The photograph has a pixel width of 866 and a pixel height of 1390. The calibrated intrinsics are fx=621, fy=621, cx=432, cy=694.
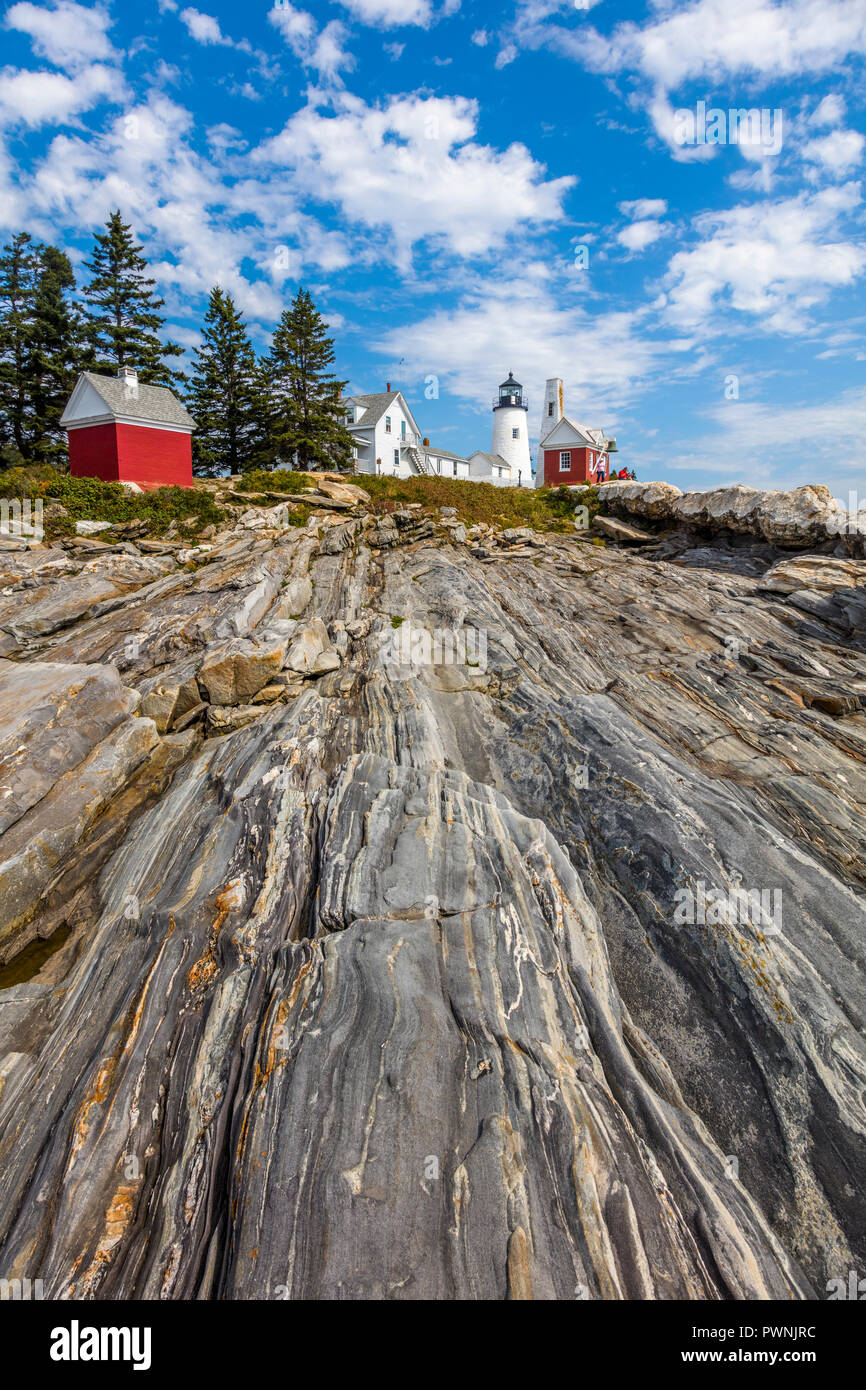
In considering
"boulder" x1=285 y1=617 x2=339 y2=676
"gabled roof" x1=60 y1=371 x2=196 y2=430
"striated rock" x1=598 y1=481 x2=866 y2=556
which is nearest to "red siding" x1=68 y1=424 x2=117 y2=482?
"gabled roof" x1=60 y1=371 x2=196 y2=430

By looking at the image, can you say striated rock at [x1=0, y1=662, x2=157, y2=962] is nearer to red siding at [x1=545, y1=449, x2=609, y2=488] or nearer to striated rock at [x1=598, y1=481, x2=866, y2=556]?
striated rock at [x1=598, y1=481, x2=866, y2=556]

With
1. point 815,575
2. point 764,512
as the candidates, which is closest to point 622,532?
point 764,512

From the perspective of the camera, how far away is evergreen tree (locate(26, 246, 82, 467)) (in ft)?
159

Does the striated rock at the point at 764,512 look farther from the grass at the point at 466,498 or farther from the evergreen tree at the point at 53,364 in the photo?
the evergreen tree at the point at 53,364

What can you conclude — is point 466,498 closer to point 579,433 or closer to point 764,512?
point 764,512

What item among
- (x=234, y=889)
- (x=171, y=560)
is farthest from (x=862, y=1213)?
(x=171, y=560)

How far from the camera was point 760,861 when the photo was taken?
11961mm

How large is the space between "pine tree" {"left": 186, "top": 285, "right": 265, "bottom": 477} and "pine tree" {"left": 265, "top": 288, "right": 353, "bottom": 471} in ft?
6.37

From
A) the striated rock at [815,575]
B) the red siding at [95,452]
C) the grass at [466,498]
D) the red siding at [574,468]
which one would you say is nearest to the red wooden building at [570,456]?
the red siding at [574,468]

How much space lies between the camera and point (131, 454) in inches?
1502

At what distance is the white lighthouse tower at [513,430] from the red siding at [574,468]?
37.0 feet

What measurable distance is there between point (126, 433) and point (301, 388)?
13631mm

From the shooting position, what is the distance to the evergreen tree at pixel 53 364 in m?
48.3

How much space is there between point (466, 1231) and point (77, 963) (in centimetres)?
826
